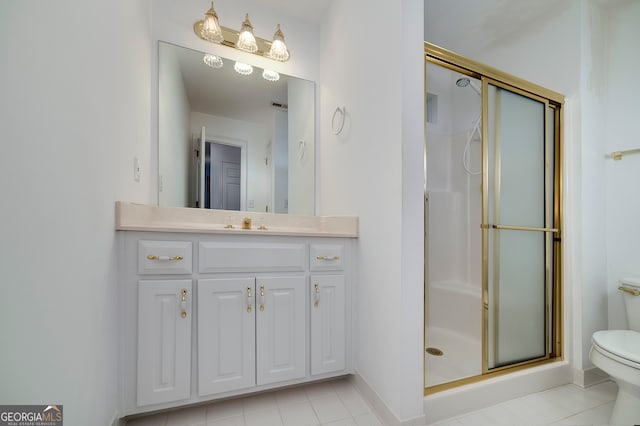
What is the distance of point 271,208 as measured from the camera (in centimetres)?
198

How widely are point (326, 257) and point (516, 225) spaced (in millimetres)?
1161

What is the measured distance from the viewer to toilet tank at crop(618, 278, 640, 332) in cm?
149

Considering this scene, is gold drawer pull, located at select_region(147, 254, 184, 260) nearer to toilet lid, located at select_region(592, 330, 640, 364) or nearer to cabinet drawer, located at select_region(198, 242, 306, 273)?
cabinet drawer, located at select_region(198, 242, 306, 273)

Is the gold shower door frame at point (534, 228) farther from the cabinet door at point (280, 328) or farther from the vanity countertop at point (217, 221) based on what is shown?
the cabinet door at point (280, 328)

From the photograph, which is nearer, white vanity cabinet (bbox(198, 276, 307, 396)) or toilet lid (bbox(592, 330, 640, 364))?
toilet lid (bbox(592, 330, 640, 364))

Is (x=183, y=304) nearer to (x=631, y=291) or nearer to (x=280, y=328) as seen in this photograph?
(x=280, y=328)

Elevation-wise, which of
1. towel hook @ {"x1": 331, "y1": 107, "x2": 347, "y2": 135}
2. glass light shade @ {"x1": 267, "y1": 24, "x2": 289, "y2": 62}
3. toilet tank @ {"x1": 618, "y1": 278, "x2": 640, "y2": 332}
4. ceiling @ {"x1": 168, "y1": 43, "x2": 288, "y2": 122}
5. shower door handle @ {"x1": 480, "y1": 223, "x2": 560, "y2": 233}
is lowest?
toilet tank @ {"x1": 618, "y1": 278, "x2": 640, "y2": 332}

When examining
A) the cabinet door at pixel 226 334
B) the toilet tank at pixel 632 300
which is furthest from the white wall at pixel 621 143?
the cabinet door at pixel 226 334

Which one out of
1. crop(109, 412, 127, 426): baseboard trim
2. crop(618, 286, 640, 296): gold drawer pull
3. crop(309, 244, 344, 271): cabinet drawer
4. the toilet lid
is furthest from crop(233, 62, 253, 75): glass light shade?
crop(618, 286, 640, 296): gold drawer pull

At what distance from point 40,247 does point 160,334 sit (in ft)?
2.40

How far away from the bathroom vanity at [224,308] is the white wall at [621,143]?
1.74m

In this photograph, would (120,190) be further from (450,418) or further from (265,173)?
(450,418)

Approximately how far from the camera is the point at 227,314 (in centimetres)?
131

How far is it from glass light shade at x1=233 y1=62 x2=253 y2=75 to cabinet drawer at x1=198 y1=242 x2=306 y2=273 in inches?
54.3
